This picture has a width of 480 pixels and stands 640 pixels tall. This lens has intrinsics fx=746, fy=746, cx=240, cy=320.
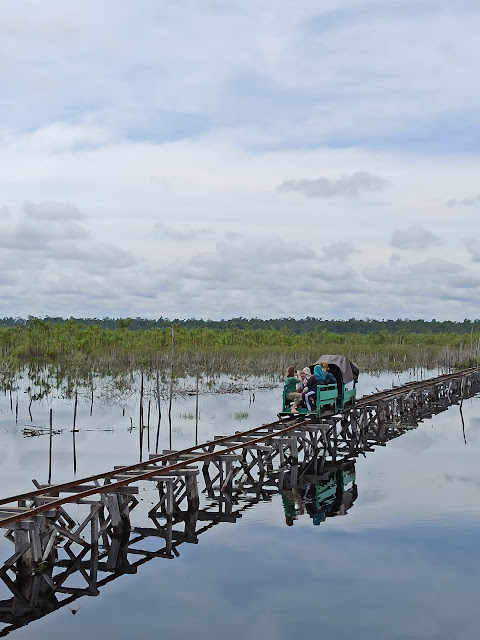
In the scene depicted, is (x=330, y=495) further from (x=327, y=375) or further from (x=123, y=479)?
(x=123, y=479)

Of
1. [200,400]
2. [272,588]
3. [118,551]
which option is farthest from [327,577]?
[200,400]

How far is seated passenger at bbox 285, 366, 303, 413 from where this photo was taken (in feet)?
70.6

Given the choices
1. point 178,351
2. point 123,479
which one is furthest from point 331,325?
point 123,479

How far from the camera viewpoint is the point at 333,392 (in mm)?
21984

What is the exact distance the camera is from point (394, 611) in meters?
11.5

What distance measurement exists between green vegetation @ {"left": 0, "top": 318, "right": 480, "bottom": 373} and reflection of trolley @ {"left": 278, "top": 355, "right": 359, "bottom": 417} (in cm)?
2193

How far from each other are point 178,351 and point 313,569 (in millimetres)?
43911

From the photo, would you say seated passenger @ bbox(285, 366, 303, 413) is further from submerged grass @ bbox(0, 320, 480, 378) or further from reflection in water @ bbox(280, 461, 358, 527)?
submerged grass @ bbox(0, 320, 480, 378)

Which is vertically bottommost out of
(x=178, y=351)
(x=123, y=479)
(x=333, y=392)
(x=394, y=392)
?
(x=123, y=479)

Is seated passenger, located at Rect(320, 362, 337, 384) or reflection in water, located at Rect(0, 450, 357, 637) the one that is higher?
seated passenger, located at Rect(320, 362, 337, 384)

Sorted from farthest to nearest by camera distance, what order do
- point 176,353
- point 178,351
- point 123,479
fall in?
point 178,351 → point 176,353 → point 123,479

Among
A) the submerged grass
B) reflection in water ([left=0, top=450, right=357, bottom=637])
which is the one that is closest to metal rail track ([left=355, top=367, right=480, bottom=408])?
reflection in water ([left=0, top=450, right=357, bottom=637])

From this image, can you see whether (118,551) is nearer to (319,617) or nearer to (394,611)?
(319,617)

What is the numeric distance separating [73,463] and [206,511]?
6.63 m
